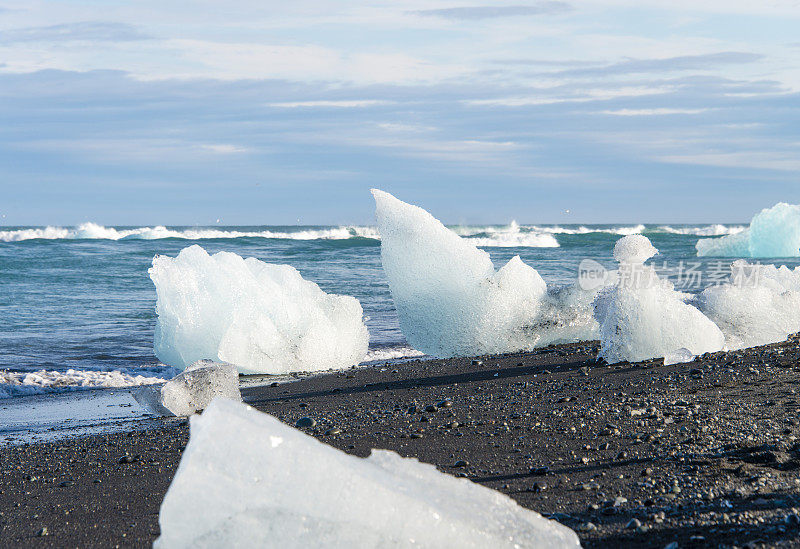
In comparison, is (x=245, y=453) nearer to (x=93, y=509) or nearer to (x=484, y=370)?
(x=93, y=509)

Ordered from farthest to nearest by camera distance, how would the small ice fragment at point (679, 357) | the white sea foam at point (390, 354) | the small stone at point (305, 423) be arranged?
1. the white sea foam at point (390, 354)
2. the small ice fragment at point (679, 357)
3. the small stone at point (305, 423)

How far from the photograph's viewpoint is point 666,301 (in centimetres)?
611

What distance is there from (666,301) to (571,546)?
429cm

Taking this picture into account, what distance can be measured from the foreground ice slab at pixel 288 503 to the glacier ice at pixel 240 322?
5903 mm

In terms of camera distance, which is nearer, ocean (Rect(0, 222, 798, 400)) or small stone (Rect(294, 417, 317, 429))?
small stone (Rect(294, 417, 317, 429))

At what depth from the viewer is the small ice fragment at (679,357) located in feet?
19.5

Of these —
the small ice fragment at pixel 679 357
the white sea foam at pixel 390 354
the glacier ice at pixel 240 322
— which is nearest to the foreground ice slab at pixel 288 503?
the small ice fragment at pixel 679 357

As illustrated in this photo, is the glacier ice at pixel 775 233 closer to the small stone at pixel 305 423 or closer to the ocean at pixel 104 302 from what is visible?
the ocean at pixel 104 302

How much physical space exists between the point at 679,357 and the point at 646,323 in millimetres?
361

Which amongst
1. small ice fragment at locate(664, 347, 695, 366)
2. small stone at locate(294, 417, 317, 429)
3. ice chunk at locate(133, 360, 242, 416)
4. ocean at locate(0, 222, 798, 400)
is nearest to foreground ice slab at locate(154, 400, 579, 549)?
small stone at locate(294, 417, 317, 429)

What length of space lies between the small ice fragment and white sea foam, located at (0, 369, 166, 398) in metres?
4.91

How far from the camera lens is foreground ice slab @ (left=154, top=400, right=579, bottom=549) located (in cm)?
204

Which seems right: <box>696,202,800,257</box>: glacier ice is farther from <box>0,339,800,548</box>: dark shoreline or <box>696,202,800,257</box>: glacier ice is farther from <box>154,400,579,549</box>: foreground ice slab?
<box>154,400,579,549</box>: foreground ice slab

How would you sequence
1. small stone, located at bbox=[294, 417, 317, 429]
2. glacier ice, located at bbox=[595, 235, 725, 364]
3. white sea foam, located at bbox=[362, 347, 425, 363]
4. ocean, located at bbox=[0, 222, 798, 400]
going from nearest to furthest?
small stone, located at bbox=[294, 417, 317, 429], glacier ice, located at bbox=[595, 235, 725, 364], ocean, located at bbox=[0, 222, 798, 400], white sea foam, located at bbox=[362, 347, 425, 363]
